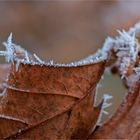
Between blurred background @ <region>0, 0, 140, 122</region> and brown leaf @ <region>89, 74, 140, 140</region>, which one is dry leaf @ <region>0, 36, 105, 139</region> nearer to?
brown leaf @ <region>89, 74, 140, 140</region>

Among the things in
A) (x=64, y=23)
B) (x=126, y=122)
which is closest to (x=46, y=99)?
(x=126, y=122)

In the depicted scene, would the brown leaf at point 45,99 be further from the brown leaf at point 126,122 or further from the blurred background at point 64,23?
the blurred background at point 64,23

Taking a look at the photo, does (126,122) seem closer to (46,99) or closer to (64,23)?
(46,99)

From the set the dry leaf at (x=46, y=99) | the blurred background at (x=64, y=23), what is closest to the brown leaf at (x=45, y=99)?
the dry leaf at (x=46, y=99)

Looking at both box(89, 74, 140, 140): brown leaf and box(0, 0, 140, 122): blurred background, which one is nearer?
box(89, 74, 140, 140): brown leaf

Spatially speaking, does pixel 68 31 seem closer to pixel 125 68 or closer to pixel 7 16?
pixel 7 16

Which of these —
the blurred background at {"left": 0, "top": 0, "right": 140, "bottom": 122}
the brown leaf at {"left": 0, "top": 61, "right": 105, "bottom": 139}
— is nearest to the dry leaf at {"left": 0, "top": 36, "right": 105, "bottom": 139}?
the brown leaf at {"left": 0, "top": 61, "right": 105, "bottom": 139}
